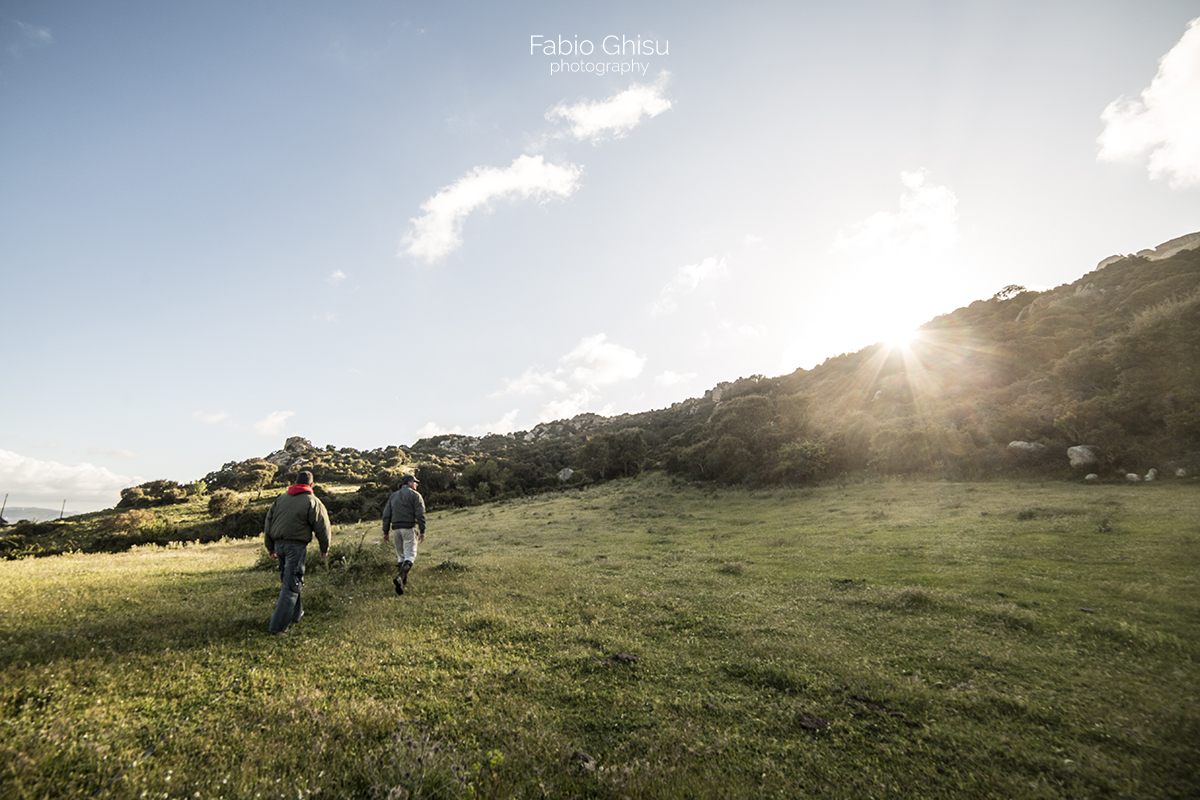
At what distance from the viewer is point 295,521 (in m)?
9.82

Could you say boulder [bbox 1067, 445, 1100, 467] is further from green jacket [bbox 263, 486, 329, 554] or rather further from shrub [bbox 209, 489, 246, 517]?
shrub [bbox 209, 489, 246, 517]

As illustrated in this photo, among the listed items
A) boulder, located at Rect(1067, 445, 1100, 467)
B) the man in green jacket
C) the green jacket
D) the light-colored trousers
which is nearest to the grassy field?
the man in green jacket

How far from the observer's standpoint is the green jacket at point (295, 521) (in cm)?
975

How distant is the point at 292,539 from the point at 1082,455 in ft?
145

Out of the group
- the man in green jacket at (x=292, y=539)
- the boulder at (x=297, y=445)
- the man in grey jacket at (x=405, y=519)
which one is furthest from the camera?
the boulder at (x=297, y=445)

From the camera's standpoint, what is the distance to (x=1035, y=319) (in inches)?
2338

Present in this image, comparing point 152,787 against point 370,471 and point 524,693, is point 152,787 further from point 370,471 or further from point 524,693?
point 370,471

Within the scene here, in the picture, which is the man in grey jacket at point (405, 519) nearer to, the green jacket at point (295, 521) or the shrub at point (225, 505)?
the green jacket at point (295, 521)

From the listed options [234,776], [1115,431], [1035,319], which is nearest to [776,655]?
[234,776]

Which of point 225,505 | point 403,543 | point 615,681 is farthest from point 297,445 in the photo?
point 615,681

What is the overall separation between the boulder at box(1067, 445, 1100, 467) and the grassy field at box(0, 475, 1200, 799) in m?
17.1

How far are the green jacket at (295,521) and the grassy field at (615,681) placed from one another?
1.86m

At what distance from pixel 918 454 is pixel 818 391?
124ft

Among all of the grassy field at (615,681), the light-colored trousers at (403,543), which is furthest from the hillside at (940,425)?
the grassy field at (615,681)
